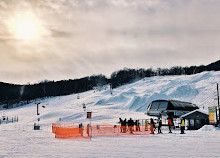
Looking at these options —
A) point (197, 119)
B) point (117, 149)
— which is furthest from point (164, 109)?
point (117, 149)

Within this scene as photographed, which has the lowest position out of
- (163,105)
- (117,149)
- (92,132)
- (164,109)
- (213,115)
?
(92,132)

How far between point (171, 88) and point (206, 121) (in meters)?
68.9

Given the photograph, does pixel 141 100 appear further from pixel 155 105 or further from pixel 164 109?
pixel 164 109

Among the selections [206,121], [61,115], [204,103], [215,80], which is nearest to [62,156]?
[206,121]

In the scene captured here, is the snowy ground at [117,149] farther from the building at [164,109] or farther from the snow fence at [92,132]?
the building at [164,109]

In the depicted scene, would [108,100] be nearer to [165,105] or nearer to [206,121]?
[165,105]

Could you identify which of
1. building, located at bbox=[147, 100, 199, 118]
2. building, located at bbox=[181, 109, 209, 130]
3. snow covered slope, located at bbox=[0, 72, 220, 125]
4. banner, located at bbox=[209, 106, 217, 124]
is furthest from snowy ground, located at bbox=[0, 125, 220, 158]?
snow covered slope, located at bbox=[0, 72, 220, 125]

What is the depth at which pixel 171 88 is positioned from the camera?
102m

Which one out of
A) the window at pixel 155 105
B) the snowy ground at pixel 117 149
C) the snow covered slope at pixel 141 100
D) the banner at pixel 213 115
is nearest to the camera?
the snowy ground at pixel 117 149

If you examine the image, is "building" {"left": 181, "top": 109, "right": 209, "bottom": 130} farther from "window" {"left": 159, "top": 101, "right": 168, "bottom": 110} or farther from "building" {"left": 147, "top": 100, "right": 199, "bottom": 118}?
"window" {"left": 159, "top": 101, "right": 168, "bottom": 110}

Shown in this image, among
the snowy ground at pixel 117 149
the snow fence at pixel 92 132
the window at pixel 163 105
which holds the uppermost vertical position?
the window at pixel 163 105

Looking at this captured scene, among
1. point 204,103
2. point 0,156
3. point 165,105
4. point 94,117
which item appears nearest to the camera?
point 0,156

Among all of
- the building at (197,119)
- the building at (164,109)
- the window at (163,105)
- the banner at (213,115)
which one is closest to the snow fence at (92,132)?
the banner at (213,115)

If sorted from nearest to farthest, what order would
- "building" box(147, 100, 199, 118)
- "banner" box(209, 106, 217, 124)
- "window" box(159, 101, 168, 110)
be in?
"banner" box(209, 106, 217, 124) < "building" box(147, 100, 199, 118) < "window" box(159, 101, 168, 110)
